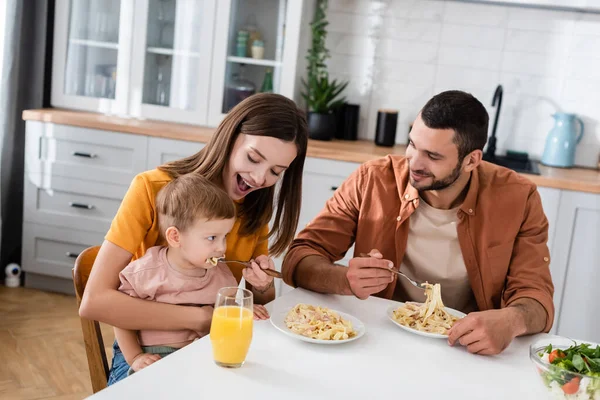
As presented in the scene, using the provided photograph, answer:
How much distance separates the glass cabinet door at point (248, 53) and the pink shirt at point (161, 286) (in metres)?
2.10

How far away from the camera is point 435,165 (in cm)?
194

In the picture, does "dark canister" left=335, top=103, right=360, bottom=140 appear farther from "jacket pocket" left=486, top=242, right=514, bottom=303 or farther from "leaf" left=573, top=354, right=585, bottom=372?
"leaf" left=573, top=354, right=585, bottom=372

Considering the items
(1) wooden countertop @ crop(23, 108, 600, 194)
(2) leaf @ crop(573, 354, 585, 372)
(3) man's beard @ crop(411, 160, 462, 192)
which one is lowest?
(2) leaf @ crop(573, 354, 585, 372)

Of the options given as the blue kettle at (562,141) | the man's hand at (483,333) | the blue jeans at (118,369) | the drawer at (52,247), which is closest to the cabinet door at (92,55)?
the drawer at (52,247)

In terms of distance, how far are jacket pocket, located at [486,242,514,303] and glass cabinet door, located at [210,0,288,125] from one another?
1.88 m

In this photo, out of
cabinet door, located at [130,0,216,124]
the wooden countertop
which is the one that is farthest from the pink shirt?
cabinet door, located at [130,0,216,124]

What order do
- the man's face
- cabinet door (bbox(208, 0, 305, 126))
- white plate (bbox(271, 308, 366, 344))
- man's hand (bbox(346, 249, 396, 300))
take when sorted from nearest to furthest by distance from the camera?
white plate (bbox(271, 308, 366, 344))
man's hand (bbox(346, 249, 396, 300))
the man's face
cabinet door (bbox(208, 0, 305, 126))

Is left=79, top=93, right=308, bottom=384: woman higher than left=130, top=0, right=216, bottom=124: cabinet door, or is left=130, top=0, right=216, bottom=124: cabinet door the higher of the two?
left=130, top=0, right=216, bottom=124: cabinet door

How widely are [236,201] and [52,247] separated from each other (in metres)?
2.09

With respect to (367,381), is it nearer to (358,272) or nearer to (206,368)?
(206,368)

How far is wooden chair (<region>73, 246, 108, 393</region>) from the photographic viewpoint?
5.31 feet

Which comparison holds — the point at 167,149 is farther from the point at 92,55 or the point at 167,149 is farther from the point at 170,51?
the point at 92,55

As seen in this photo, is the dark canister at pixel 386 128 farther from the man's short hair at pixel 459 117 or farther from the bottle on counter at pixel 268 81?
the man's short hair at pixel 459 117

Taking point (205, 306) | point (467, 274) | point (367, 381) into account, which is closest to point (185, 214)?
point (205, 306)
